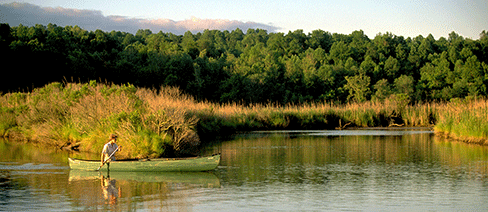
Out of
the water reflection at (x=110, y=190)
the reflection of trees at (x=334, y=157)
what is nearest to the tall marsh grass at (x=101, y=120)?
the reflection of trees at (x=334, y=157)

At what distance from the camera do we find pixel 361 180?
15.5 meters

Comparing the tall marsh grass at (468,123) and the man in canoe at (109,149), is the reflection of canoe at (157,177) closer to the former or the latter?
the man in canoe at (109,149)

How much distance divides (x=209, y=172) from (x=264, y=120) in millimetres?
25243

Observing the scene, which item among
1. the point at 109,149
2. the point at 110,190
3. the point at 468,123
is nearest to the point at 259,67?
the point at 468,123

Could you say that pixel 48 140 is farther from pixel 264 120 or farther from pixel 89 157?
pixel 264 120

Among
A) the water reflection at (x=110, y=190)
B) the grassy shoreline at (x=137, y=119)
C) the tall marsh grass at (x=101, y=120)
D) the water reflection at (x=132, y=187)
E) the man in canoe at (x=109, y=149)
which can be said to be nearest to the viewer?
the water reflection at (x=132, y=187)

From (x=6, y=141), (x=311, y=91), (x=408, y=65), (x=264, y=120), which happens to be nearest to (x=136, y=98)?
(x=6, y=141)

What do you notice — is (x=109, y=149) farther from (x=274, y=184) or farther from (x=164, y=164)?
(x=274, y=184)

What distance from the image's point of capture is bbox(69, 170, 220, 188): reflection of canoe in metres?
15.6

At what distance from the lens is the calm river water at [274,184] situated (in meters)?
12.1

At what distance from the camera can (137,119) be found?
65.9 feet

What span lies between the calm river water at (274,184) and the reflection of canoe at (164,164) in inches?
9.4

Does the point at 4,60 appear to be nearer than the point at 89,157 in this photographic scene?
A: No

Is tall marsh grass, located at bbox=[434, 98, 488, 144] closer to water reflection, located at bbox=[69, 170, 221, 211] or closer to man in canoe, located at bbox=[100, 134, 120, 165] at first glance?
water reflection, located at bbox=[69, 170, 221, 211]
